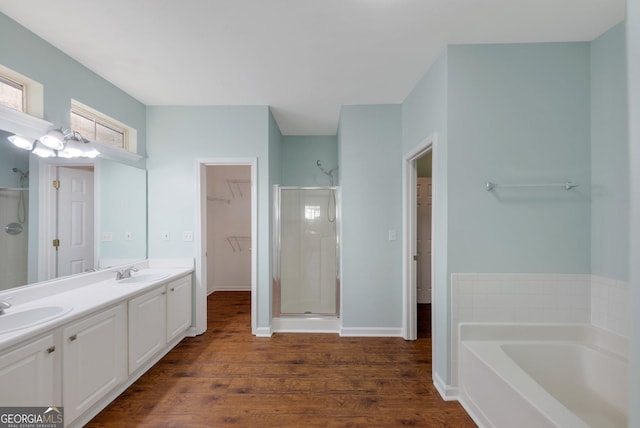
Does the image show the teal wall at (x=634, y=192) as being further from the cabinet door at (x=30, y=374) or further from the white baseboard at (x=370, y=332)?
the white baseboard at (x=370, y=332)

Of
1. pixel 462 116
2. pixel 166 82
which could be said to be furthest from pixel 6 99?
pixel 462 116

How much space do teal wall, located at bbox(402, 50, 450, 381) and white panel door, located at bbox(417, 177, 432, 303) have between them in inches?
75.9

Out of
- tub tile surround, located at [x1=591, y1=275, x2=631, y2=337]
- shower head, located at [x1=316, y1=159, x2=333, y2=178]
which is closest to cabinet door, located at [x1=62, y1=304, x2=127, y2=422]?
shower head, located at [x1=316, y1=159, x2=333, y2=178]

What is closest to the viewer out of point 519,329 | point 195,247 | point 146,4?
point 146,4

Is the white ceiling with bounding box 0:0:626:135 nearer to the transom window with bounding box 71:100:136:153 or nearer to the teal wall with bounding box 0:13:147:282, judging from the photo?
the teal wall with bounding box 0:13:147:282

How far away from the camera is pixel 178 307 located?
8.89ft

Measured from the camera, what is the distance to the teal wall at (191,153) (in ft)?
9.80

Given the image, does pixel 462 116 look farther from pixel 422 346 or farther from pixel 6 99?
pixel 6 99

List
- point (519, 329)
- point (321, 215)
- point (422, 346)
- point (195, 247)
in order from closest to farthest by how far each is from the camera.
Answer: point (519, 329), point (422, 346), point (195, 247), point (321, 215)

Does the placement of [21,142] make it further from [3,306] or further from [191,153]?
[191,153]

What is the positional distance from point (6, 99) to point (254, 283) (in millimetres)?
2466

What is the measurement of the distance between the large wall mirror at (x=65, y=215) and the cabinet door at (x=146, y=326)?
0.64 metres

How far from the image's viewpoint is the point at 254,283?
3002mm

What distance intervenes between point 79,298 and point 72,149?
118 cm
